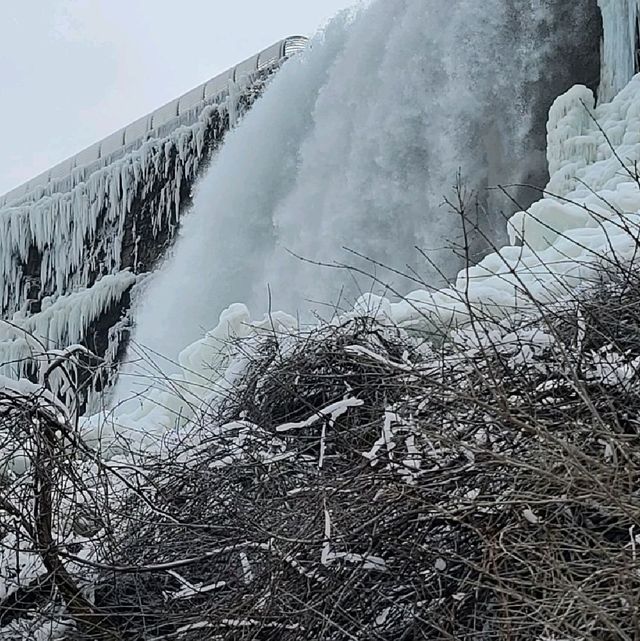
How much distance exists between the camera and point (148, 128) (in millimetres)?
13844

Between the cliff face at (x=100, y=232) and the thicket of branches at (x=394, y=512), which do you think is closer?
the thicket of branches at (x=394, y=512)

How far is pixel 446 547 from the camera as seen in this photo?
7.72 feet

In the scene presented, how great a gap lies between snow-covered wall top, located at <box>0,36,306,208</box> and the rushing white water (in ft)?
11.3

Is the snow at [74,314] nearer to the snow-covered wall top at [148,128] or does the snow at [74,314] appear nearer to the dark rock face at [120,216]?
the dark rock face at [120,216]

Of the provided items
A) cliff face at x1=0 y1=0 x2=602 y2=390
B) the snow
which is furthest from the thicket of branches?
the snow

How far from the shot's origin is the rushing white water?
25.7ft

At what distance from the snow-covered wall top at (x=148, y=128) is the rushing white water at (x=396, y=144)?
136 inches

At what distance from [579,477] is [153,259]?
11.6 meters

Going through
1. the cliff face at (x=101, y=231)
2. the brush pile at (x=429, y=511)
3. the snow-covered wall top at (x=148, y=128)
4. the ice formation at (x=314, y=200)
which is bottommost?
the brush pile at (x=429, y=511)

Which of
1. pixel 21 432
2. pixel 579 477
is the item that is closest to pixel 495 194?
pixel 21 432

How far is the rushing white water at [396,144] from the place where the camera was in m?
7.84

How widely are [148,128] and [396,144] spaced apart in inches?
253

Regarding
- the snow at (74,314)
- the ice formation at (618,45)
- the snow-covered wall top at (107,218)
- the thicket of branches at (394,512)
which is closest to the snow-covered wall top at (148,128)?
the snow-covered wall top at (107,218)

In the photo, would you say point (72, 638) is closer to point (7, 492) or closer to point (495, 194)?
point (7, 492)
